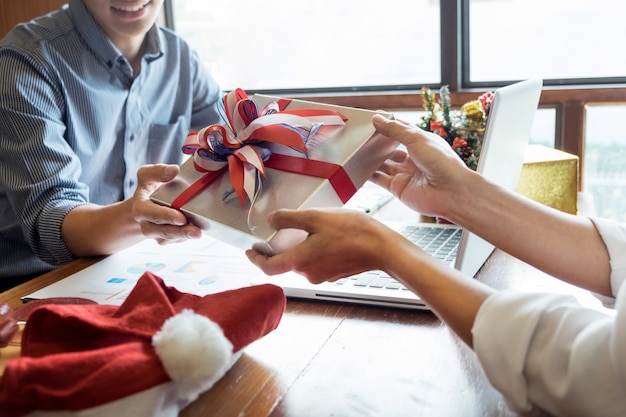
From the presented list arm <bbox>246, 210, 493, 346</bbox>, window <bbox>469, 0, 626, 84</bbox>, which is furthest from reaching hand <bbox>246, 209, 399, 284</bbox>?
window <bbox>469, 0, 626, 84</bbox>

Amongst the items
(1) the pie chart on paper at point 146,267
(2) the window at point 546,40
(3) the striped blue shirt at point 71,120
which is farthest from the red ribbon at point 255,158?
(2) the window at point 546,40

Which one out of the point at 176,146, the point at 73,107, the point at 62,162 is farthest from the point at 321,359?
the point at 176,146

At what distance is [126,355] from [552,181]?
1.07m

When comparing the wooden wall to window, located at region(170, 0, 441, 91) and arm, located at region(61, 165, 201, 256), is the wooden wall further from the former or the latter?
arm, located at region(61, 165, 201, 256)

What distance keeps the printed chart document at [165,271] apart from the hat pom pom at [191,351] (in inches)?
14.2

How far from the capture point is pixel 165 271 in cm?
116

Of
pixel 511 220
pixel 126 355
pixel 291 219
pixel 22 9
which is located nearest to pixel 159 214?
pixel 291 219

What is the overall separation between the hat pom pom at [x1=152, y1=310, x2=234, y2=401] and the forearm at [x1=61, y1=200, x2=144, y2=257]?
2.03 ft

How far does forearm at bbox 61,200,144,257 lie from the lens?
1.26 meters

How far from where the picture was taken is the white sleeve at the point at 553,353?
2.08ft

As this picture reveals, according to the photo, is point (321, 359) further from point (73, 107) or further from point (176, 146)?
point (176, 146)

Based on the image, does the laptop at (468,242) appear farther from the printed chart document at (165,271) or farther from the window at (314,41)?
the window at (314,41)

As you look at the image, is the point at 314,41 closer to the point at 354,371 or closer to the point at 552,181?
the point at 552,181

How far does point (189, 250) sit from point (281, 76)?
189 cm
